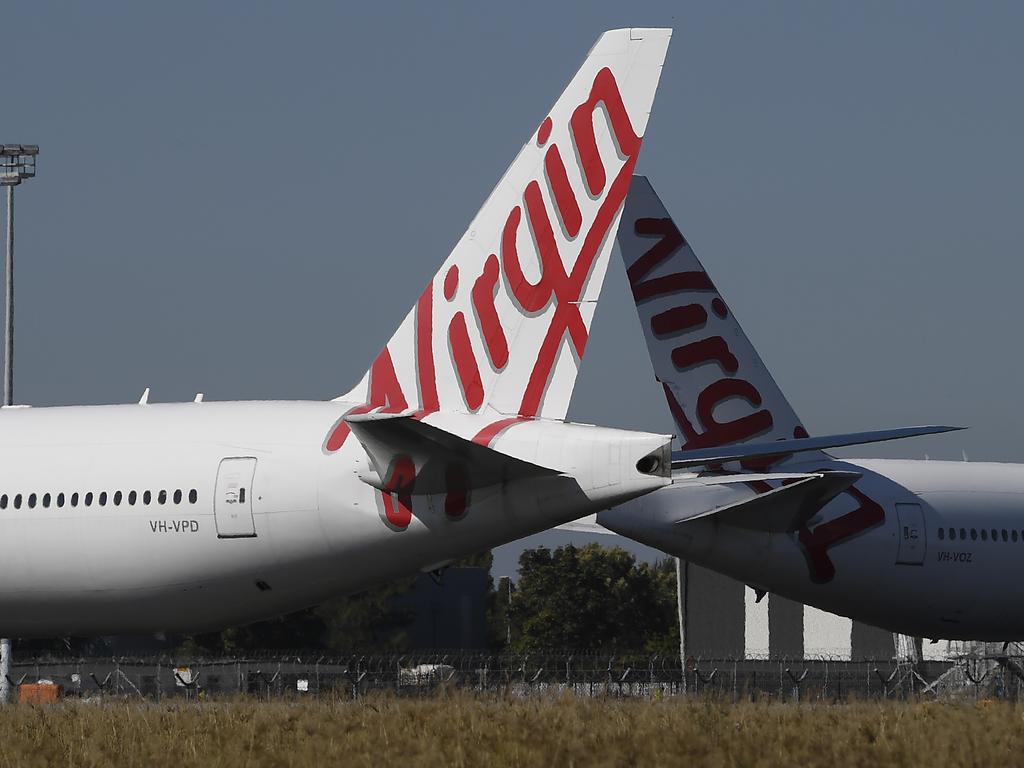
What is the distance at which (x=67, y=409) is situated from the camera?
25281mm

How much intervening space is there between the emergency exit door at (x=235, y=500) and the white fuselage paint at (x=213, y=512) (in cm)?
9

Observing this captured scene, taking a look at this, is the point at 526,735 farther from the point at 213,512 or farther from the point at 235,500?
the point at 213,512

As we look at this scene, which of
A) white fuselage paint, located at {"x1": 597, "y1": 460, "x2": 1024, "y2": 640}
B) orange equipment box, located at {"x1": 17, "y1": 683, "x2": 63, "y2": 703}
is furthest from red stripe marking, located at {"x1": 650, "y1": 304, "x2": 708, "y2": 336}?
orange equipment box, located at {"x1": 17, "y1": 683, "x2": 63, "y2": 703}

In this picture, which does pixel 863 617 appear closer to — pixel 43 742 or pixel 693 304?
pixel 693 304

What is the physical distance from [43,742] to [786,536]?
1744cm

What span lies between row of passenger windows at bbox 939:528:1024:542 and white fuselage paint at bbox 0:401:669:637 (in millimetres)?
15269

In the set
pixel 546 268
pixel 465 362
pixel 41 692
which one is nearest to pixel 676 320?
pixel 546 268

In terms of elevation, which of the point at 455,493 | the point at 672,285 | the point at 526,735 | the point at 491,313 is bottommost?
the point at 526,735

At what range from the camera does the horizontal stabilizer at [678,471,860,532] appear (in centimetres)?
2947

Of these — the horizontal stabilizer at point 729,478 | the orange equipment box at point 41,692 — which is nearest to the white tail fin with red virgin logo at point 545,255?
the horizontal stabilizer at point 729,478

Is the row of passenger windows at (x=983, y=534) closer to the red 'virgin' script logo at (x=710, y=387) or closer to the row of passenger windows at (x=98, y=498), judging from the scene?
the red 'virgin' script logo at (x=710, y=387)

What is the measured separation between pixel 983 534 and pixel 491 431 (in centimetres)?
1668

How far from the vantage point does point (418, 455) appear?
20.1m

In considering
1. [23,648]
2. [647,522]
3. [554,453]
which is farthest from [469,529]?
[23,648]
